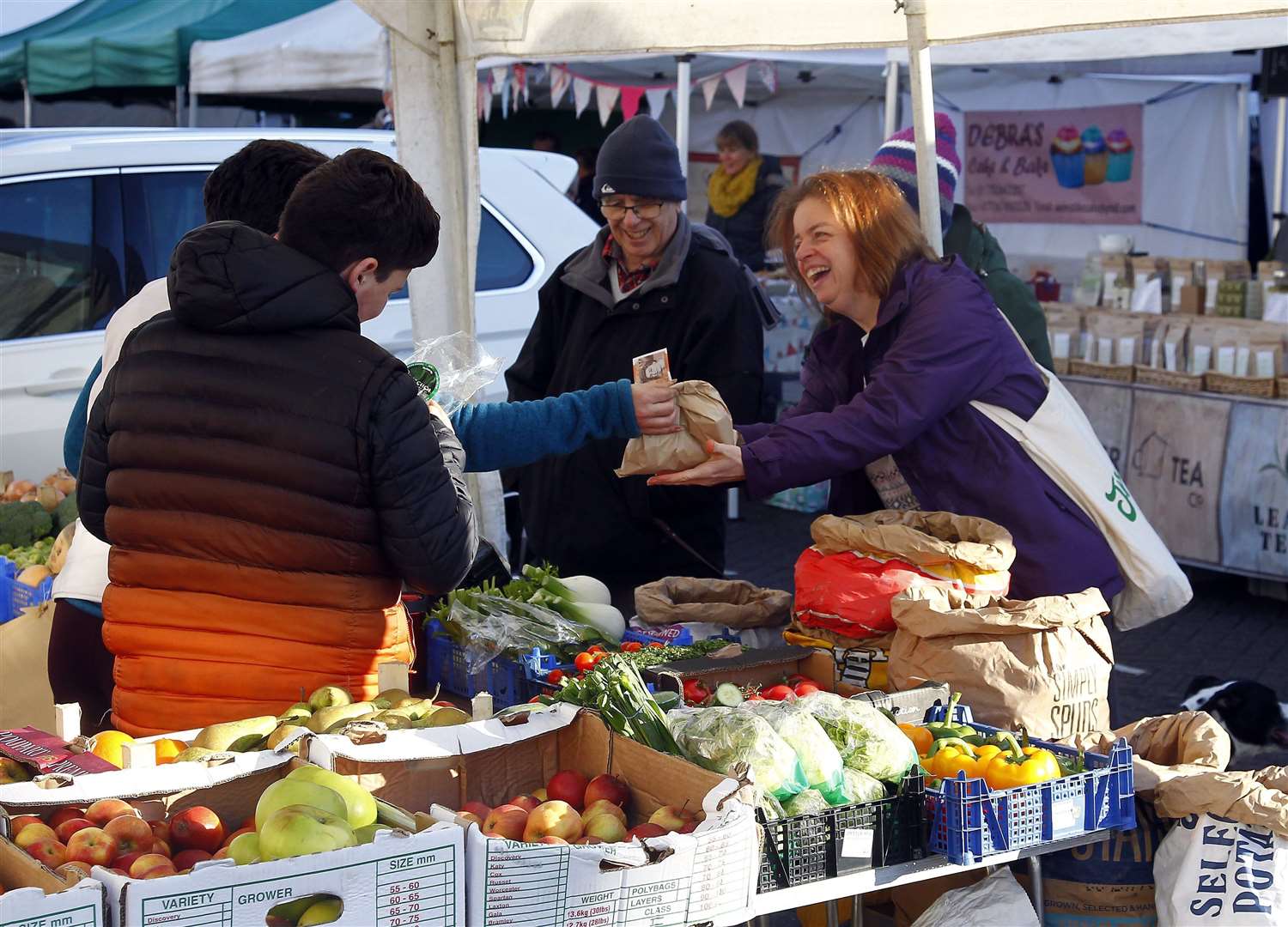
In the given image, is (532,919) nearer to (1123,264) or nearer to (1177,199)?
(1123,264)

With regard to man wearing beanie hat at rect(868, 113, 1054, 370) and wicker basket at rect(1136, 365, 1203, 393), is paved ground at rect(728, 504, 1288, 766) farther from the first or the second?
man wearing beanie hat at rect(868, 113, 1054, 370)

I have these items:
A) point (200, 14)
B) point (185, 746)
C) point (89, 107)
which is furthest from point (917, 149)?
point (89, 107)

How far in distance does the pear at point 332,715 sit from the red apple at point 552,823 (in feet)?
1.55

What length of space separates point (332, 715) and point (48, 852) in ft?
1.96

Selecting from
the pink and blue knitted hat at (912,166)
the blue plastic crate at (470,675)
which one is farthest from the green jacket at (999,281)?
the blue plastic crate at (470,675)

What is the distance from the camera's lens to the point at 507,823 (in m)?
2.39

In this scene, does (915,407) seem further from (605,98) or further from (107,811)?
(605,98)

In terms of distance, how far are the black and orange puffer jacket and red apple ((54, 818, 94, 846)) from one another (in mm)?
487

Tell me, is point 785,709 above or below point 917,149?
below

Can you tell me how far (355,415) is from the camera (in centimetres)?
257

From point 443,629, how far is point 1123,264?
5.81m

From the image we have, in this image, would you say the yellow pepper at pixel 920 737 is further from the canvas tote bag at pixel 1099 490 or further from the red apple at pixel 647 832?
the canvas tote bag at pixel 1099 490

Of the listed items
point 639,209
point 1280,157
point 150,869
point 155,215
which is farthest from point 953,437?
point 1280,157

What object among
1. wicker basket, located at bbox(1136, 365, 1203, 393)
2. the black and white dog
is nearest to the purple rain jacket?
the black and white dog
